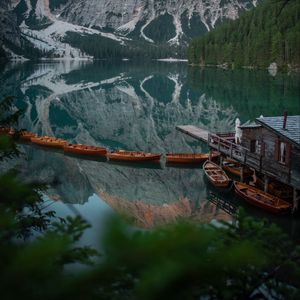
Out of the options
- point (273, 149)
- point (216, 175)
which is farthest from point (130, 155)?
point (273, 149)

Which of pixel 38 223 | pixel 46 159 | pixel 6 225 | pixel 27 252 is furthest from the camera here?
pixel 46 159

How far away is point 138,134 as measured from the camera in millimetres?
49594

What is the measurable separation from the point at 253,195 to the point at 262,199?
2.75ft

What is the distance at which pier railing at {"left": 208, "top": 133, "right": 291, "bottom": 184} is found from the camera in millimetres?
22536

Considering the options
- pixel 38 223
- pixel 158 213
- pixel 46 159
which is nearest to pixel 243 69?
pixel 46 159

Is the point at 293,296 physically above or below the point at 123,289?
below

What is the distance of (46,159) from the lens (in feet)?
121

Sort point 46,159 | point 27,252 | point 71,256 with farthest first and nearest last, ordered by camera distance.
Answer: point 46,159
point 71,256
point 27,252

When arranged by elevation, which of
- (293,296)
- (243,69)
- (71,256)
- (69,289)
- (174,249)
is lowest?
(243,69)

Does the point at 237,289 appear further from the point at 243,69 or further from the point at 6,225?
the point at 243,69

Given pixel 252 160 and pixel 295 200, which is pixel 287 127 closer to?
pixel 295 200

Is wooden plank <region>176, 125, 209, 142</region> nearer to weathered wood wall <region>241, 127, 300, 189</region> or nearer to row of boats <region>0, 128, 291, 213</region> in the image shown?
row of boats <region>0, 128, 291, 213</region>

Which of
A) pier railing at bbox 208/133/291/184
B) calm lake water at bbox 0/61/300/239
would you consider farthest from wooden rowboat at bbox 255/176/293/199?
calm lake water at bbox 0/61/300/239

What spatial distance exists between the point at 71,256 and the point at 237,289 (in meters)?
1.87
